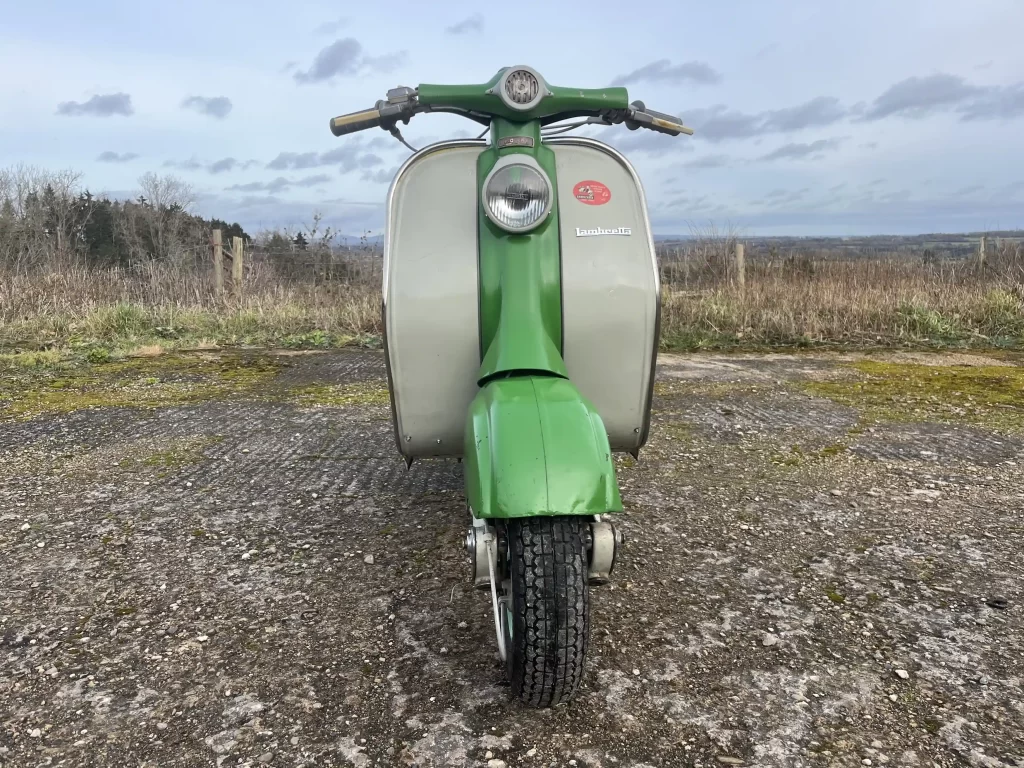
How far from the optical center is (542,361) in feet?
6.61

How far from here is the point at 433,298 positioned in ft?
7.61

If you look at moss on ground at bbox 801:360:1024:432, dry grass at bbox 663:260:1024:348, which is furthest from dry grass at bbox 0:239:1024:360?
moss on ground at bbox 801:360:1024:432

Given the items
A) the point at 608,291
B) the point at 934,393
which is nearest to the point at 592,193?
the point at 608,291

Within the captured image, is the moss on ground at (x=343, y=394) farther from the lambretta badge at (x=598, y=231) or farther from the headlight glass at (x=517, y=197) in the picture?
the headlight glass at (x=517, y=197)

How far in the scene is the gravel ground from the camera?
169 centimetres

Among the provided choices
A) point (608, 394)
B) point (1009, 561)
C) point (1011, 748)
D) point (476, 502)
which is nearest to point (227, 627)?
point (476, 502)

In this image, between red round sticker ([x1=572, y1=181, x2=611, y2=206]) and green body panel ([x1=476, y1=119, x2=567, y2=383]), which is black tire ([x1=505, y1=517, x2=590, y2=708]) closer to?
green body panel ([x1=476, y1=119, x2=567, y2=383])

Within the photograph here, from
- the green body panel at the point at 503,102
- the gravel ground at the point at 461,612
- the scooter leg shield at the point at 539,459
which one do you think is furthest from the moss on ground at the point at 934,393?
the scooter leg shield at the point at 539,459

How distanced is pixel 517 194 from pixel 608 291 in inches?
18.5

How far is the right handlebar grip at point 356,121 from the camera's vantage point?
2.44 m

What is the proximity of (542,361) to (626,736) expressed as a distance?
94 cm

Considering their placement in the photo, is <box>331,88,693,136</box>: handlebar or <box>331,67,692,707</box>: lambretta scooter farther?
<box>331,88,693,136</box>: handlebar

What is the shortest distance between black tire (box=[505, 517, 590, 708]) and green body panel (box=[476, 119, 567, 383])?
54cm

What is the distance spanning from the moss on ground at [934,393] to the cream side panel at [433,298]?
3.16 m
